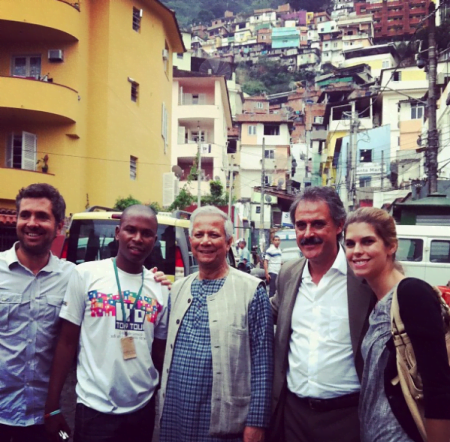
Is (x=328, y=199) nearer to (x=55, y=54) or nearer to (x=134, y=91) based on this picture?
(x=55, y=54)

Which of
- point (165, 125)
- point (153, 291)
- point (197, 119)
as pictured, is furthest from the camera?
point (197, 119)

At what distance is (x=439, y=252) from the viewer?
15742mm

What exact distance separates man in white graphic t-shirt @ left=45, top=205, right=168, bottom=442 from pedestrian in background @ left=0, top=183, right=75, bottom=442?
0.47ft

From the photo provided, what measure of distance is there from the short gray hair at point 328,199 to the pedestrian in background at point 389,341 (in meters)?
0.36

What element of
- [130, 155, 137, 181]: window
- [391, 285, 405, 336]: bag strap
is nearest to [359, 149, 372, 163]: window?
[130, 155, 137, 181]: window

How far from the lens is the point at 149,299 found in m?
3.50

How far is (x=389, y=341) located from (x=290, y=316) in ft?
3.10

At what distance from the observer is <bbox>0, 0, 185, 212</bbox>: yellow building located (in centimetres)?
1994

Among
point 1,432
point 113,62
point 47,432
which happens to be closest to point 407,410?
point 47,432

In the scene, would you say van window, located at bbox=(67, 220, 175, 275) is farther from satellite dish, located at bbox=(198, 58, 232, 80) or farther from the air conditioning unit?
satellite dish, located at bbox=(198, 58, 232, 80)

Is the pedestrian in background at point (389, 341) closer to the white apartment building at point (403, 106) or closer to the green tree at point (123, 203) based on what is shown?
the green tree at point (123, 203)

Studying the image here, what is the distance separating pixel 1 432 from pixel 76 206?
59.4 ft

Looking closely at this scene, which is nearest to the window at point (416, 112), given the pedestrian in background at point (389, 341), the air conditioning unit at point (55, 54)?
the air conditioning unit at point (55, 54)

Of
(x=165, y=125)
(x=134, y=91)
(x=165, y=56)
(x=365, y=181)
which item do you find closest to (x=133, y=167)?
(x=134, y=91)
